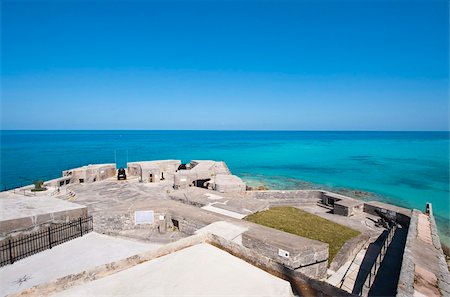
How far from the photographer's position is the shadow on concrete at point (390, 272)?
9.07 meters

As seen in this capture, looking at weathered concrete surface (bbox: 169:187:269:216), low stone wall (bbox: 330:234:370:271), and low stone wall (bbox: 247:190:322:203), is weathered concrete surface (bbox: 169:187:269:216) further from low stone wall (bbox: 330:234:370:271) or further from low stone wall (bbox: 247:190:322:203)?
low stone wall (bbox: 247:190:322:203)

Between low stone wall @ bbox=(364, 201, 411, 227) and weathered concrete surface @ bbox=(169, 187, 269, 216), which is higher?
weathered concrete surface @ bbox=(169, 187, 269, 216)

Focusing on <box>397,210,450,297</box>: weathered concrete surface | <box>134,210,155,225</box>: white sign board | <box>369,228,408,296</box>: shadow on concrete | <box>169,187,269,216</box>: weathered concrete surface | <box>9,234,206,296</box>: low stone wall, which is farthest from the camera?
<box>169,187,269,216</box>: weathered concrete surface

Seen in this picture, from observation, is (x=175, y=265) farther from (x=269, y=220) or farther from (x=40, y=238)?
(x=269, y=220)

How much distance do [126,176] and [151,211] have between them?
15197 millimetres

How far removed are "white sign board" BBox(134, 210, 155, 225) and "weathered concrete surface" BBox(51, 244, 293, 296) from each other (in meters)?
7.20

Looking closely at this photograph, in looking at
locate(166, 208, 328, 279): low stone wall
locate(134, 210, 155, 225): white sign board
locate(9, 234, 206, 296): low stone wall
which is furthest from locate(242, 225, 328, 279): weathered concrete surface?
locate(134, 210, 155, 225): white sign board

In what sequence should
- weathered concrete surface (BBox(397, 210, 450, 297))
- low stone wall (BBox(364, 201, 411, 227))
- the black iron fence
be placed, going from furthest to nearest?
low stone wall (BBox(364, 201, 411, 227)), the black iron fence, weathered concrete surface (BBox(397, 210, 450, 297))

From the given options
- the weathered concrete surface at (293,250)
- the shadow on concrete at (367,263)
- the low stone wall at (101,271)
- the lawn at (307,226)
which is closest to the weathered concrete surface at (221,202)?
the lawn at (307,226)

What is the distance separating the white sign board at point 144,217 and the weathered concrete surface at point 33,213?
248 centimetres

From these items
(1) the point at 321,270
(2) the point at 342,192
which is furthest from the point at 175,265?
(2) the point at 342,192

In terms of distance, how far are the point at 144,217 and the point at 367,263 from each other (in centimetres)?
1060

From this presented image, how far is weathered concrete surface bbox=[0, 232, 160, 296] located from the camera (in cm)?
650

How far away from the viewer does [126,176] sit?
25766 mm
